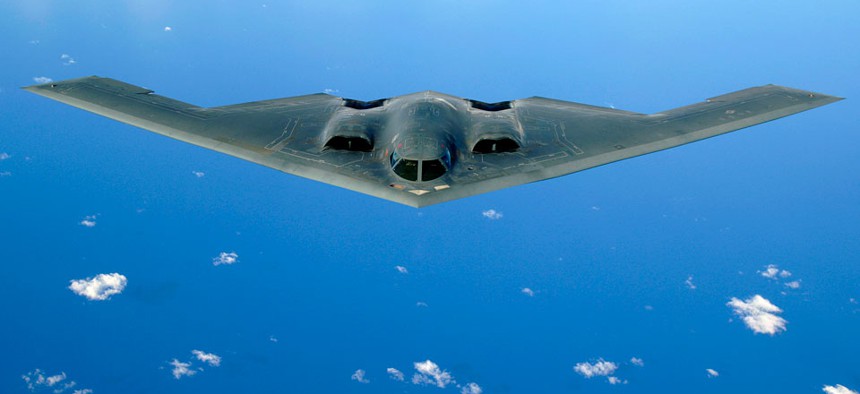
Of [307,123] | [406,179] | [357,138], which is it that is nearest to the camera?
[406,179]

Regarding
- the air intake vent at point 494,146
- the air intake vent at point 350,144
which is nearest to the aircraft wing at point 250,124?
the air intake vent at point 350,144

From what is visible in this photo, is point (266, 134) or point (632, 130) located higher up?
point (632, 130)

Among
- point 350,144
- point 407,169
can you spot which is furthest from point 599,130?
point 350,144

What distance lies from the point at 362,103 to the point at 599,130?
842 cm

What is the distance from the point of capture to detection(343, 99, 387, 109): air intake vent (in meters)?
29.1

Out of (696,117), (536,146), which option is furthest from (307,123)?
(696,117)

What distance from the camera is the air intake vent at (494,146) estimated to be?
85.0 feet

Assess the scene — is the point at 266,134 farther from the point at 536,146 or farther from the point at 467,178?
the point at 536,146

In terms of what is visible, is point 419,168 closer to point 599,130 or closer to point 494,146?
point 494,146

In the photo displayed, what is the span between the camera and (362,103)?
2945 cm

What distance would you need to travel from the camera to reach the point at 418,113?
26609 mm

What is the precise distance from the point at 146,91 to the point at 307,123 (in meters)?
5.92

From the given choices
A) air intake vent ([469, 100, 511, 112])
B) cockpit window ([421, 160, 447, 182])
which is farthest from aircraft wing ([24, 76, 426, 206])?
air intake vent ([469, 100, 511, 112])

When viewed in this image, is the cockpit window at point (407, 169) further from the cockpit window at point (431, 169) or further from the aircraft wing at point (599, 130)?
the aircraft wing at point (599, 130)
